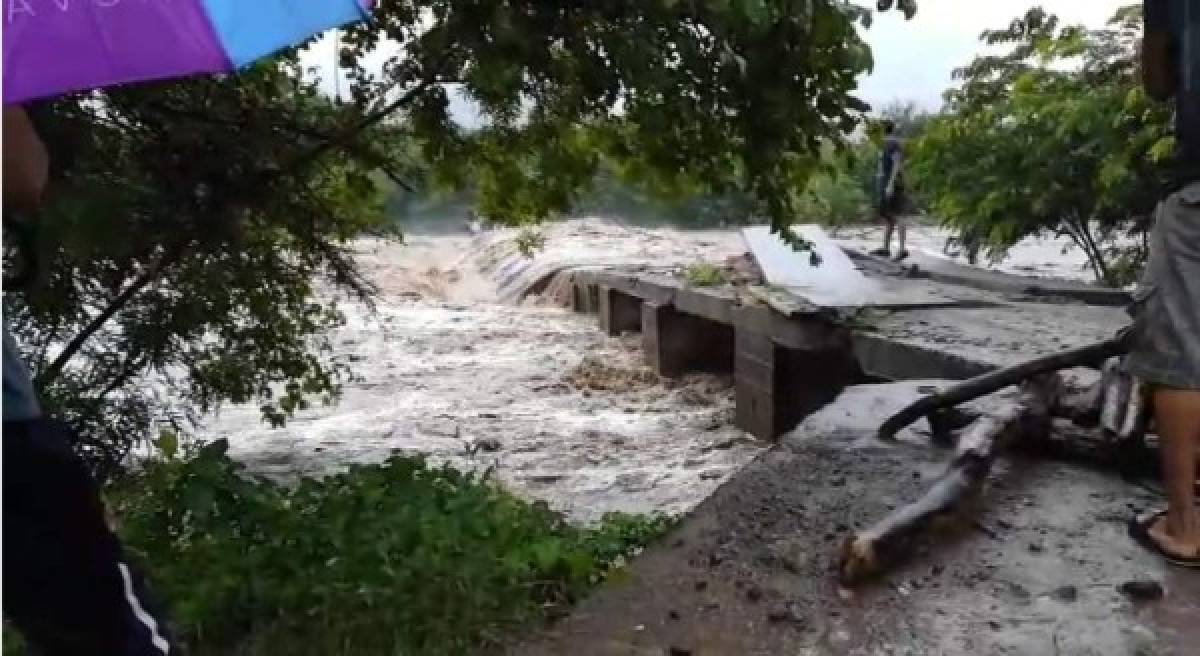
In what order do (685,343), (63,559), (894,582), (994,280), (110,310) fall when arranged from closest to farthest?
(63,559)
(894,582)
(110,310)
(994,280)
(685,343)

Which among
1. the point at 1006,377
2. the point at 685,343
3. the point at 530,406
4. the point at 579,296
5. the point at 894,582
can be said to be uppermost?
the point at 1006,377

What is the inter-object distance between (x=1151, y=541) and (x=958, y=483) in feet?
1.53

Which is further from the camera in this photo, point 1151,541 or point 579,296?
point 579,296

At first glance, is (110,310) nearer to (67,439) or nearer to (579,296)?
(67,439)

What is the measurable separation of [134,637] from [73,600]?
0.31 feet

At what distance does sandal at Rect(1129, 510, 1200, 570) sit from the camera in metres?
3.05

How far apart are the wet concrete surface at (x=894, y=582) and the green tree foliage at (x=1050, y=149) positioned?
6268 millimetres

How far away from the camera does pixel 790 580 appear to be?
3082 millimetres

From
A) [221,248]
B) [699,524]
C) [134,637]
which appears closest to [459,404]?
[221,248]

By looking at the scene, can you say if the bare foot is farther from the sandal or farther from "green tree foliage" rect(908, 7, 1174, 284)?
"green tree foliage" rect(908, 7, 1174, 284)

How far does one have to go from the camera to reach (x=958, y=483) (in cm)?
343

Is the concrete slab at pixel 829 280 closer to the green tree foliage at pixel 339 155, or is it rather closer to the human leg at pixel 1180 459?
the green tree foliage at pixel 339 155

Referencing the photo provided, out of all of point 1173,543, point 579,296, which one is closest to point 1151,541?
point 1173,543

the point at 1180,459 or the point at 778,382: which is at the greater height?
the point at 1180,459
